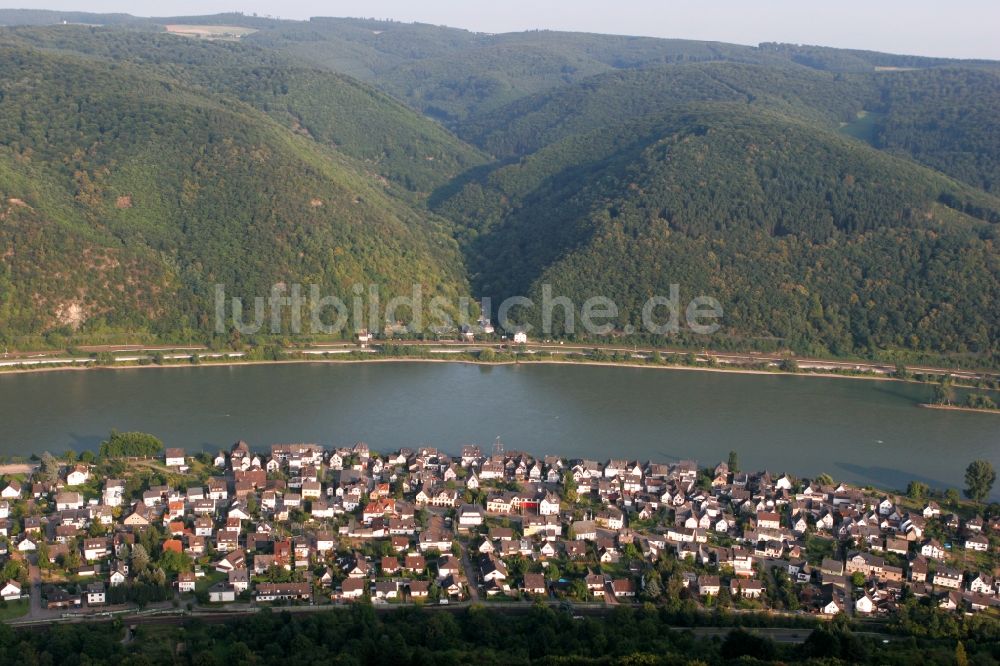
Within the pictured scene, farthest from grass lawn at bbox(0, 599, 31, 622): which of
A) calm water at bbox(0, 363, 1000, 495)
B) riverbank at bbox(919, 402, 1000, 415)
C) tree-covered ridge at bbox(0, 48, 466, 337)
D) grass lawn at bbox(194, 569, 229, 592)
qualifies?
riverbank at bbox(919, 402, 1000, 415)

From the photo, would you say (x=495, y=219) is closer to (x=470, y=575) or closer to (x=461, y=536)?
(x=461, y=536)

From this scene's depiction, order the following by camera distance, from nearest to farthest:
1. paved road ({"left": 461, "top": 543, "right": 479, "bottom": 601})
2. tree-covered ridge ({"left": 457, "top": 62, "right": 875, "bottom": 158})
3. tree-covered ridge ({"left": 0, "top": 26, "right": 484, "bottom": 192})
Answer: paved road ({"left": 461, "top": 543, "right": 479, "bottom": 601}) → tree-covered ridge ({"left": 0, "top": 26, "right": 484, "bottom": 192}) → tree-covered ridge ({"left": 457, "top": 62, "right": 875, "bottom": 158})

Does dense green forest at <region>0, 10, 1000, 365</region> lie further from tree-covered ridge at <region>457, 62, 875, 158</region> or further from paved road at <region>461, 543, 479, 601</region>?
paved road at <region>461, 543, 479, 601</region>

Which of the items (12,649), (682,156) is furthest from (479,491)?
(682,156)

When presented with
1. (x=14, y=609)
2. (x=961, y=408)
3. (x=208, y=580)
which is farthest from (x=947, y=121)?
(x=14, y=609)

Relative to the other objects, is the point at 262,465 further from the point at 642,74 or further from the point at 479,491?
the point at 642,74

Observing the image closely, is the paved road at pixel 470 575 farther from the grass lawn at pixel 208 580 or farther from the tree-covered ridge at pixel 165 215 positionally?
the tree-covered ridge at pixel 165 215
